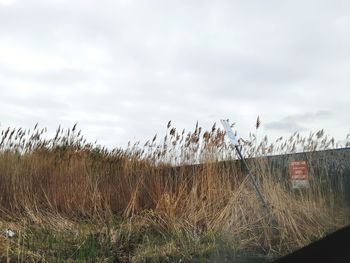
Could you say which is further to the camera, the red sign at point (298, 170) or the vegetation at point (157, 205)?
the red sign at point (298, 170)

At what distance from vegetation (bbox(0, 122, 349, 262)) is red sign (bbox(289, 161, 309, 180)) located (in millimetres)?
140

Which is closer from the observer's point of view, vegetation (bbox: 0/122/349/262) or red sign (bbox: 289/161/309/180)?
vegetation (bbox: 0/122/349/262)

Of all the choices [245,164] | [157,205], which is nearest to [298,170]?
[245,164]

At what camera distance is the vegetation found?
6.38 meters

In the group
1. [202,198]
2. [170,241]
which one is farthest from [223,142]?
[170,241]

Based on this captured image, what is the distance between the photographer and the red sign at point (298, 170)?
319 inches

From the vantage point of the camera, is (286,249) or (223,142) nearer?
(286,249)

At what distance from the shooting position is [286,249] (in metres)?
6.59

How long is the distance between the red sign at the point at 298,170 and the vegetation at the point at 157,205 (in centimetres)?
14

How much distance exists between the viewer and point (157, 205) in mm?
7730

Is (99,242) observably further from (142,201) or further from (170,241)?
(142,201)

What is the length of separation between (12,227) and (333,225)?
4.52m

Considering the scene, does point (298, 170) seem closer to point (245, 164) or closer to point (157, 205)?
A: point (245, 164)

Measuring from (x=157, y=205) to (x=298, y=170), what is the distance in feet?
7.78
